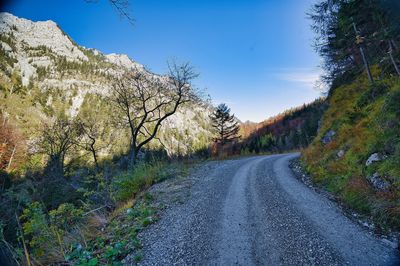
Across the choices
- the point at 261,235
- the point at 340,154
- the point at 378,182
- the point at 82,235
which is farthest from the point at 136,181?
the point at 340,154

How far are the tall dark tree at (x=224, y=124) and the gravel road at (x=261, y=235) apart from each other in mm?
33733

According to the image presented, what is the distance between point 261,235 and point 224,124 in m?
36.9

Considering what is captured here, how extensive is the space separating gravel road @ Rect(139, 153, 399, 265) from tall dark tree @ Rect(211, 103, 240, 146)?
33.7 m

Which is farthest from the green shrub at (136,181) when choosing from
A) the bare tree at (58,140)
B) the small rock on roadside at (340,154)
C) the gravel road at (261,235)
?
the bare tree at (58,140)

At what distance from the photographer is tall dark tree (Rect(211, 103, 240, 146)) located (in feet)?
133

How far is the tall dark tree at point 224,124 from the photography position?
133 ft

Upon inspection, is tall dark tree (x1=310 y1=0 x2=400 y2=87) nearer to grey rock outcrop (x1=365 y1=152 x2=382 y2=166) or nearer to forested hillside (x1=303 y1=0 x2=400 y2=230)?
forested hillside (x1=303 y1=0 x2=400 y2=230)

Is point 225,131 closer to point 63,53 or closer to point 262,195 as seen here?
point 262,195

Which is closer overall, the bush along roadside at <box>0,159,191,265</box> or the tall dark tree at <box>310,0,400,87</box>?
the bush along roadside at <box>0,159,191,265</box>

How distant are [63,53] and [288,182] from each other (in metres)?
241

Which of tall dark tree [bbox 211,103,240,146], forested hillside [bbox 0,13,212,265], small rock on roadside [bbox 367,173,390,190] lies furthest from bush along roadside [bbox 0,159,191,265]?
tall dark tree [bbox 211,103,240,146]

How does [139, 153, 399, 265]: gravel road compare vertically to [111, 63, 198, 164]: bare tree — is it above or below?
below

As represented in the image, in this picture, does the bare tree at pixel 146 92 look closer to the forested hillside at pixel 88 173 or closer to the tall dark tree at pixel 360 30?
the forested hillside at pixel 88 173

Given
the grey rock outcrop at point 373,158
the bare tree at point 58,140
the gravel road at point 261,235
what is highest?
the bare tree at point 58,140
